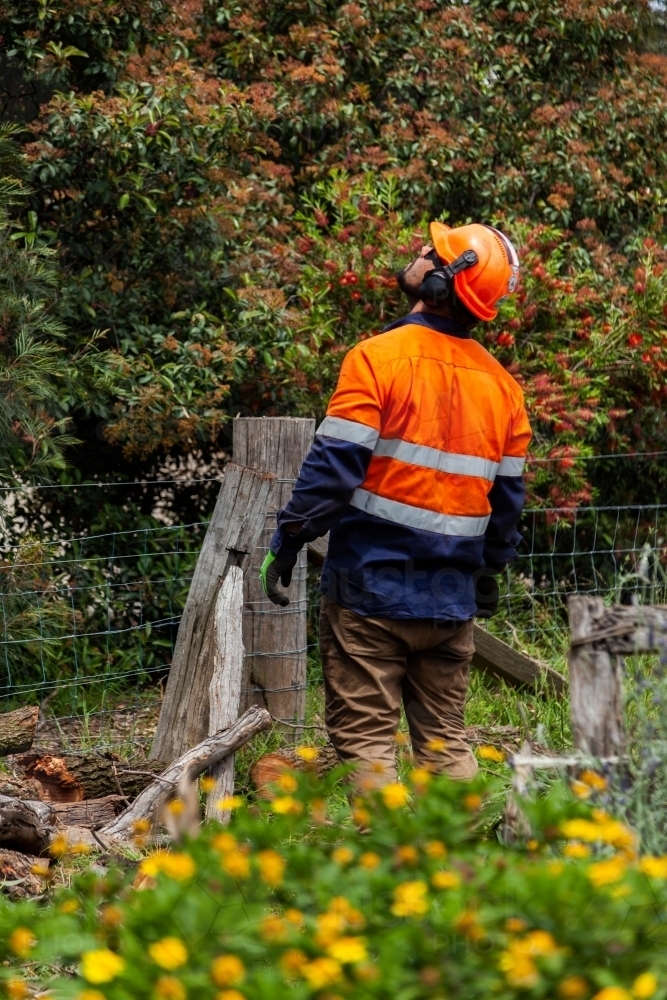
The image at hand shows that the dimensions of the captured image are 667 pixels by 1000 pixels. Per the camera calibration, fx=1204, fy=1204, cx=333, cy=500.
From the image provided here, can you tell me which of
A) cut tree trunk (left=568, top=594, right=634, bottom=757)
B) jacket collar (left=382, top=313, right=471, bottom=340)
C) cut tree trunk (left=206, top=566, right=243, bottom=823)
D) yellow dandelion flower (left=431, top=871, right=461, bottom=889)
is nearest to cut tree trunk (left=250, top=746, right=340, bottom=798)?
cut tree trunk (left=206, top=566, right=243, bottom=823)

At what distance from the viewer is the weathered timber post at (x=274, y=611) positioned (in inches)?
199

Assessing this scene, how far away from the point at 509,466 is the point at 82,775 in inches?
80.0

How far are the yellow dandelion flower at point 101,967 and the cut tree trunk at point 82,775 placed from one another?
270cm

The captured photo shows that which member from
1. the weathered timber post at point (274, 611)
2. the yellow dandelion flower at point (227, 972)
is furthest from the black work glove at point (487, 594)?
the yellow dandelion flower at point (227, 972)

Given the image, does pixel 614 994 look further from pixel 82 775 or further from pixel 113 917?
pixel 82 775

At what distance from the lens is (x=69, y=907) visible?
2307mm

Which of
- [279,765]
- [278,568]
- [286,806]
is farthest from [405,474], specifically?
[286,806]

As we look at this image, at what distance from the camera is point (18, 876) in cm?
372

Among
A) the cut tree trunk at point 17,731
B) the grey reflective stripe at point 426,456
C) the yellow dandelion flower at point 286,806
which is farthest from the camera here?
the cut tree trunk at point 17,731

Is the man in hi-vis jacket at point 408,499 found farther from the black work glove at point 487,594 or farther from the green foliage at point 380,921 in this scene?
the green foliage at point 380,921

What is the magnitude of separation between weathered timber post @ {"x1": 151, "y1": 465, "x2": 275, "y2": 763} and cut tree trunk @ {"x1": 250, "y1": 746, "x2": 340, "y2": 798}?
0.29 meters

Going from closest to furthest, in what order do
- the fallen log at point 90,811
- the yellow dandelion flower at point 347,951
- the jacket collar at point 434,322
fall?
the yellow dandelion flower at point 347,951 < the jacket collar at point 434,322 < the fallen log at point 90,811

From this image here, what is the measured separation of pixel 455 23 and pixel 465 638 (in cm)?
497

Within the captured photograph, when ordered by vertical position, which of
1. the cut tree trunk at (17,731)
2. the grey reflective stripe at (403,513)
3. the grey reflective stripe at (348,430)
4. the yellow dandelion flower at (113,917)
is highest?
the grey reflective stripe at (348,430)
